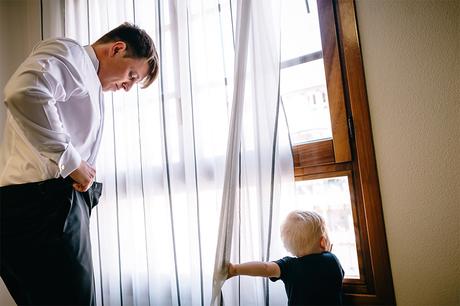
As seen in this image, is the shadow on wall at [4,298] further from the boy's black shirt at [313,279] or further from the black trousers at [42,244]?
the boy's black shirt at [313,279]

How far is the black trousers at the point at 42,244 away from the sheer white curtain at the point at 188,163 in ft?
1.41

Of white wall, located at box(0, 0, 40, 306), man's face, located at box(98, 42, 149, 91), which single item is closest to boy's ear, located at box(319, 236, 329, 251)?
man's face, located at box(98, 42, 149, 91)

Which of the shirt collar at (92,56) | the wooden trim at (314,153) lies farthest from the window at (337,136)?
the shirt collar at (92,56)

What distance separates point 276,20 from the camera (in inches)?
39.7

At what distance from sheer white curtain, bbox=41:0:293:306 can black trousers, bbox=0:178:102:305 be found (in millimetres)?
430

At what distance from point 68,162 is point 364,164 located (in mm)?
842

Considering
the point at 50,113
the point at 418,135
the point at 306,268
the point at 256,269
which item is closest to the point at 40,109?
the point at 50,113

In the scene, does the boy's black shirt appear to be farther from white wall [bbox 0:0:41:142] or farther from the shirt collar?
white wall [bbox 0:0:41:142]

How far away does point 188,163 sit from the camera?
1.19 meters

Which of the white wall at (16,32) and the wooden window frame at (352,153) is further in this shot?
the white wall at (16,32)

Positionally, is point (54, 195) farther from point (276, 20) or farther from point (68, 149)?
point (276, 20)

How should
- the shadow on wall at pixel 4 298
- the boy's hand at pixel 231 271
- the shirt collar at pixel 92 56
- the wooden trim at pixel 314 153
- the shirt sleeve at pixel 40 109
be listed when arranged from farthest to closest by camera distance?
1. the shadow on wall at pixel 4 298
2. the wooden trim at pixel 314 153
3. the shirt collar at pixel 92 56
4. the boy's hand at pixel 231 271
5. the shirt sleeve at pixel 40 109

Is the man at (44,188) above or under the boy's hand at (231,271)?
above

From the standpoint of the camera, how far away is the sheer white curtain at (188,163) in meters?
0.99
